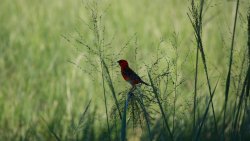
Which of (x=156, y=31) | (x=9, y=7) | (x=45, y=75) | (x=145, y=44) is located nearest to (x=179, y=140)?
(x=45, y=75)

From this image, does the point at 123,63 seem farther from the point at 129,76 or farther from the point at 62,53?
the point at 62,53

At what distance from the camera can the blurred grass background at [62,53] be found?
13.1 ft

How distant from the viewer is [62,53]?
513 centimetres

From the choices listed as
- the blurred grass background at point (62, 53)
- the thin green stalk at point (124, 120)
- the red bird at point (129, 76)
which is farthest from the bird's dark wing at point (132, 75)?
the blurred grass background at point (62, 53)

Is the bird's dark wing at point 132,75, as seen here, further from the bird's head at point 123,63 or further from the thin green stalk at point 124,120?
the thin green stalk at point 124,120

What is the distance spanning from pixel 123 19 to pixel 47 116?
205 cm

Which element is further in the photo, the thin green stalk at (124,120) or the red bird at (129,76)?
the red bird at (129,76)

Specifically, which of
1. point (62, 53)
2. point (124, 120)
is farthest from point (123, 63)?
point (62, 53)

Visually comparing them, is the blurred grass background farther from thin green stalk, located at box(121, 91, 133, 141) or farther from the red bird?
thin green stalk, located at box(121, 91, 133, 141)

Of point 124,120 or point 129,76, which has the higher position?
point 129,76

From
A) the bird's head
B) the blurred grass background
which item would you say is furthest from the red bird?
the blurred grass background

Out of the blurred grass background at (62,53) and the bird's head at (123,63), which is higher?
the blurred grass background at (62,53)

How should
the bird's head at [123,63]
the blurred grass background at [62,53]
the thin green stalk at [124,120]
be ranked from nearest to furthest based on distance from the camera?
1. the thin green stalk at [124,120]
2. the bird's head at [123,63]
3. the blurred grass background at [62,53]

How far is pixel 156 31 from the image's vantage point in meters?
5.78
